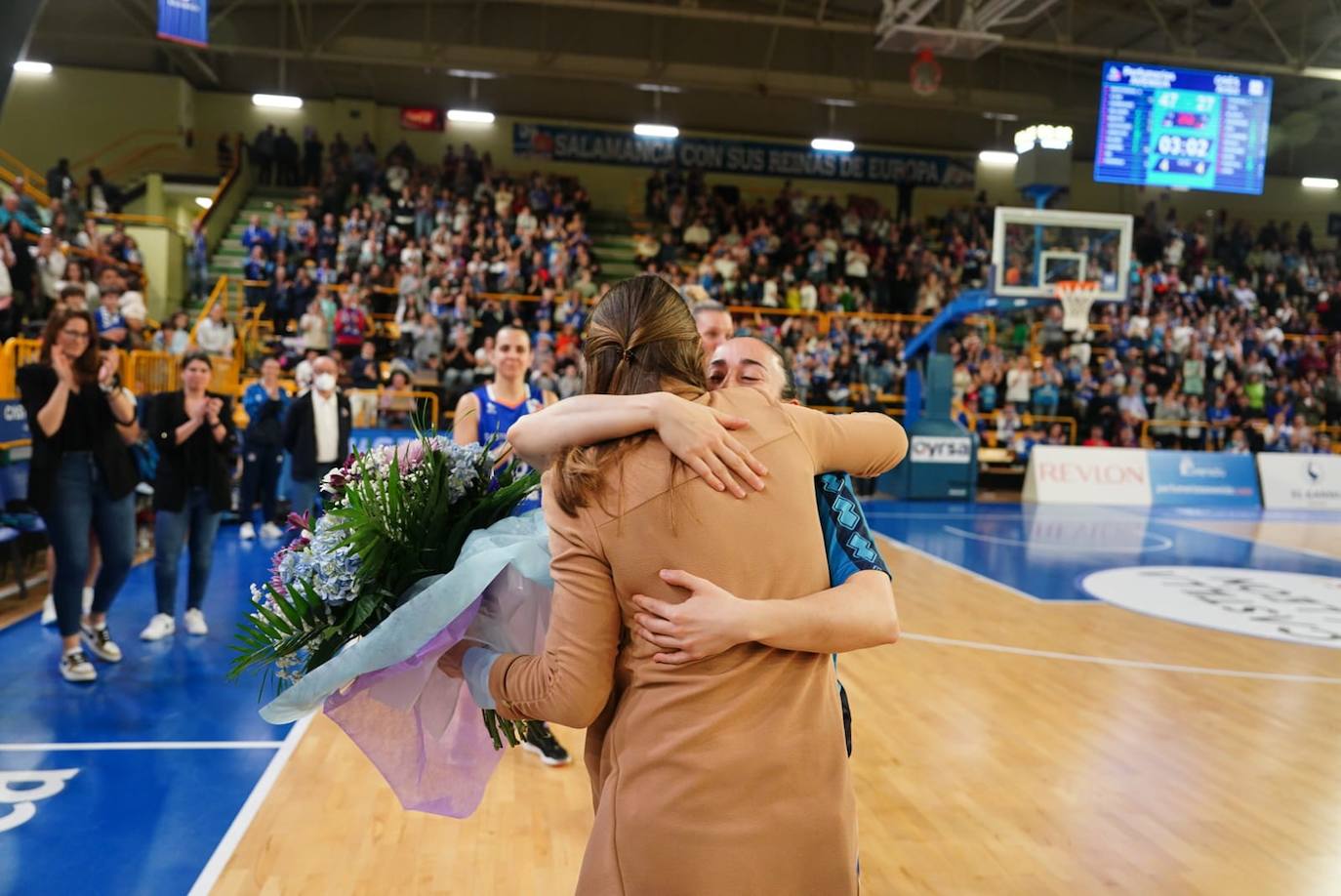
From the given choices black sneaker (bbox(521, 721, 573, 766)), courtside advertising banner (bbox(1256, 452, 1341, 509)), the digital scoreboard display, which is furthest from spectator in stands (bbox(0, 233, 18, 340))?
courtside advertising banner (bbox(1256, 452, 1341, 509))

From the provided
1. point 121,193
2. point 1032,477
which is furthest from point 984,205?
point 121,193

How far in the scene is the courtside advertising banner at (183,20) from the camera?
37.8 ft

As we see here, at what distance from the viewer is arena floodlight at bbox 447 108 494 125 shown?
74.4ft

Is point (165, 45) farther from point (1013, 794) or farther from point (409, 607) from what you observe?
point (409, 607)

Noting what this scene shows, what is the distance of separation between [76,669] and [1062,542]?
937cm

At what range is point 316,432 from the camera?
7.85 m

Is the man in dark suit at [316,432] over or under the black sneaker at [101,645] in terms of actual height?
over

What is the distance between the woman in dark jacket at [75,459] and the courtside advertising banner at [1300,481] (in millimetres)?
15902

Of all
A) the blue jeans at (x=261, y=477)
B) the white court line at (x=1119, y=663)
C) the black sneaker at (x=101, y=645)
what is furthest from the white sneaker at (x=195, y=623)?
the white court line at (x=1119, y=663)

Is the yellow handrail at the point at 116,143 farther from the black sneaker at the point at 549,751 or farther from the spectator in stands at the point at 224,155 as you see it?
the black sneaker at the point at 549,751

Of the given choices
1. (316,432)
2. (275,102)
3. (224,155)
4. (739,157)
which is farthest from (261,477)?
(739,157)

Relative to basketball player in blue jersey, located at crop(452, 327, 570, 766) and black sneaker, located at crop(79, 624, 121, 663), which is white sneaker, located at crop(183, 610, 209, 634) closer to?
black sneaker, located at crop(79, 624, 121, 663)

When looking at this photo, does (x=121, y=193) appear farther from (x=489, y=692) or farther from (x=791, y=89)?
(x=489, y=692)

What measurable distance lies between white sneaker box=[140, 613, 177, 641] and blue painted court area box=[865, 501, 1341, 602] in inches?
243
